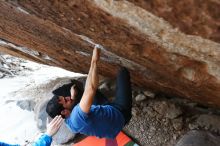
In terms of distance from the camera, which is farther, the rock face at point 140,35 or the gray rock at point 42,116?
the gray rock at point 42,116

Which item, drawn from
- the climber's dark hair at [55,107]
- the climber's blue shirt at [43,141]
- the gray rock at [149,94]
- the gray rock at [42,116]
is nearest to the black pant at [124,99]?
the climber's dark hair at [55,107]

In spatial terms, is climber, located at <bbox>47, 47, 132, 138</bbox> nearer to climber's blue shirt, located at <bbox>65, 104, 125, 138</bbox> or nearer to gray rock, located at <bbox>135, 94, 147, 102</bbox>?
climber's blue shirt, located at <bbox>65, 104, 125, 138</bbox>

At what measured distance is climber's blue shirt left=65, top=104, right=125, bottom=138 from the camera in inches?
120

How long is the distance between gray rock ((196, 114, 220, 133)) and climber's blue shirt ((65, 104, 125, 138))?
133cm

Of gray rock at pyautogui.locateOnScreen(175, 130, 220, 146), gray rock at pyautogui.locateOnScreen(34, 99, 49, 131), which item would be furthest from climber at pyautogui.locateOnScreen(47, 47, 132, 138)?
gray rock at pyautogui.locateOnScreen(34, 99, 49, 131)

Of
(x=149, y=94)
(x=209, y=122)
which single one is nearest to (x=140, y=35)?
(x=209, y=122)

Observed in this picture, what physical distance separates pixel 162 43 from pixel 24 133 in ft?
12.3

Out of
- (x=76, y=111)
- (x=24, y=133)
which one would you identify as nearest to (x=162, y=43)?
(x=76, y=111)

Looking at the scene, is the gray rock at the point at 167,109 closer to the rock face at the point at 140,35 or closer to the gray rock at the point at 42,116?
the rock face at the point at 140,35

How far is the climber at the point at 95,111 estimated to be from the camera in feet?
9.89

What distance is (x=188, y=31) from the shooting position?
2.26 meters

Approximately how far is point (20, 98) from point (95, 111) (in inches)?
154

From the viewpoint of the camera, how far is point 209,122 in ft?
14.1

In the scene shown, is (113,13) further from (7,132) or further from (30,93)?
(30,93)
